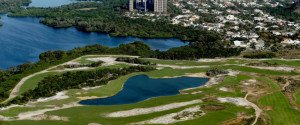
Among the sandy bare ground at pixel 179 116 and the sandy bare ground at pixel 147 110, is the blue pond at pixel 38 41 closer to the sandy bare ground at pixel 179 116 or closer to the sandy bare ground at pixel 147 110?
the sandy bare ground at pixel 147 110

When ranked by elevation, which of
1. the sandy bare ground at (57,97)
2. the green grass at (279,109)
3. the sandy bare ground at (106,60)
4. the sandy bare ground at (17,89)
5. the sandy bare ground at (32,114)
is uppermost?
the sandy bare ground at (106,60)

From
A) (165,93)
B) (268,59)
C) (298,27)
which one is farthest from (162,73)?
(298,27)

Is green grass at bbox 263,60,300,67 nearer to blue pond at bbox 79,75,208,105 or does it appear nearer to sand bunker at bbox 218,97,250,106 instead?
blue pond at bbox 79,75,208,105

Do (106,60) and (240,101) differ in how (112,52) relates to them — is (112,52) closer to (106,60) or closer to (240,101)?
(106,60)

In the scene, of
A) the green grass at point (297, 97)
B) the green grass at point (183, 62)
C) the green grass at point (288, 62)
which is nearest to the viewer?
the green grass at point (297, 97)

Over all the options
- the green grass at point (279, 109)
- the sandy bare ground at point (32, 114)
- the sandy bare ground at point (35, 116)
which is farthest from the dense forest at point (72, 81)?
the green grass at point (279, 109)

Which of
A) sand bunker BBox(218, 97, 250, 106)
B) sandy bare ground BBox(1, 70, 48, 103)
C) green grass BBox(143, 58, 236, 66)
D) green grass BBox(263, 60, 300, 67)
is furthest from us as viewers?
green grass BBox(263, 60, 300, 67)

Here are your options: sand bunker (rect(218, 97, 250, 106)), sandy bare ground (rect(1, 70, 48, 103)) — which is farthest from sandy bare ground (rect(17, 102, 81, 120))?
sand bunker (rect(218, 97, 250, 106))
